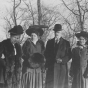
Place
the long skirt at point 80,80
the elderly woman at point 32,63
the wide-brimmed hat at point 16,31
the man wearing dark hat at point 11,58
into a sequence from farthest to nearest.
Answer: the long skirt at point 80,80
the elderly woman at point 32,63
the wide-brimmed hat at point 16,31
the man wearing dark hat at point 11,58

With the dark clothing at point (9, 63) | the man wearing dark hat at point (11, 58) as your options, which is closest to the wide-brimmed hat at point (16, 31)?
the man wearing dark hat at point (11, 58)

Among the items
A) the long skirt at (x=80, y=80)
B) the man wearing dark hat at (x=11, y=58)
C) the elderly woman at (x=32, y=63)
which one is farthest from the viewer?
the long skirt at (x=80, y=80)

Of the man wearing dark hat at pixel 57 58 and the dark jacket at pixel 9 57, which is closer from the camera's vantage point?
the dark jacket at pixel 9 57

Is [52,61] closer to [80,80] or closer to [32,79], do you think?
[32,79]

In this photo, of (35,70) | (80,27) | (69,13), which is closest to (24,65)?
(35,70)

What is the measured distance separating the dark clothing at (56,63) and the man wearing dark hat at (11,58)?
3.59ft

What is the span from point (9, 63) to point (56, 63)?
146 cm

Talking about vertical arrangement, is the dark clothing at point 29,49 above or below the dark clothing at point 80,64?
above

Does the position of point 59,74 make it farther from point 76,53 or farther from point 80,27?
point 80,27

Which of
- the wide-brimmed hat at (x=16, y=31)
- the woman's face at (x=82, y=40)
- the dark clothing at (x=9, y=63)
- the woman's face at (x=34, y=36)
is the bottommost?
the dark clothing at (x=9, y=63)

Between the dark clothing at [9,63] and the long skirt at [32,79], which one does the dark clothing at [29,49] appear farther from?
the dark clothing at [9,63]

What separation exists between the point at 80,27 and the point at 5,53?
25.4ft

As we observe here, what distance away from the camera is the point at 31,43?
17.1 feet

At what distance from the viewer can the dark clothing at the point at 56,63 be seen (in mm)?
5355
